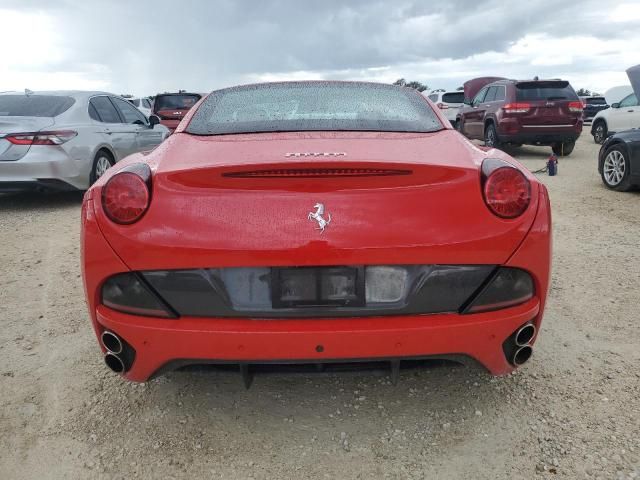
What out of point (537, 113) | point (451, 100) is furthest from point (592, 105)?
point (537, 113)

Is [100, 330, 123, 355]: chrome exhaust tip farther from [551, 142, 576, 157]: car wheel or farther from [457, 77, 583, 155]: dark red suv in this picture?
[551, 142, 576, 157]: car wheel

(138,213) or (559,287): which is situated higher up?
(138,213)

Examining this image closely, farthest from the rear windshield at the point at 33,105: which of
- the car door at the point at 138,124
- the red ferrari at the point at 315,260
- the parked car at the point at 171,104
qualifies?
the parked car at the point at 171,104

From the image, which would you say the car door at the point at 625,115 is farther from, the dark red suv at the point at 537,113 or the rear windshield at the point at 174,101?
the rear windshield at the point at 174,101

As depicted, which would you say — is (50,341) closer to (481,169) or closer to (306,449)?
(306,449)

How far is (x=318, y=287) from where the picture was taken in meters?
1.96

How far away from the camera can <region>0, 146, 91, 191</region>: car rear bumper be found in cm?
651

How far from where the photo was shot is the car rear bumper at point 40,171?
6512 millimetres

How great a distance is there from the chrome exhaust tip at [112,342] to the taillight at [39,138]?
5.29 m

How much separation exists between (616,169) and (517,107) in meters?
4.37

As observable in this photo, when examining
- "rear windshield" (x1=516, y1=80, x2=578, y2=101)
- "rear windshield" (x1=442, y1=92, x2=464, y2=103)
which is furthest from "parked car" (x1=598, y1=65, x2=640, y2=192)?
"rear windshield" (x1=442, y1=92, x2=464, y2=103)

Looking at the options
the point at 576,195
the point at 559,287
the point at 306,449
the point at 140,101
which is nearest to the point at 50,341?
the point at 306,449

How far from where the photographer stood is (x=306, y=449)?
216 cm

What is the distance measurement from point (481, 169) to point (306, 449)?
1.25 metres
